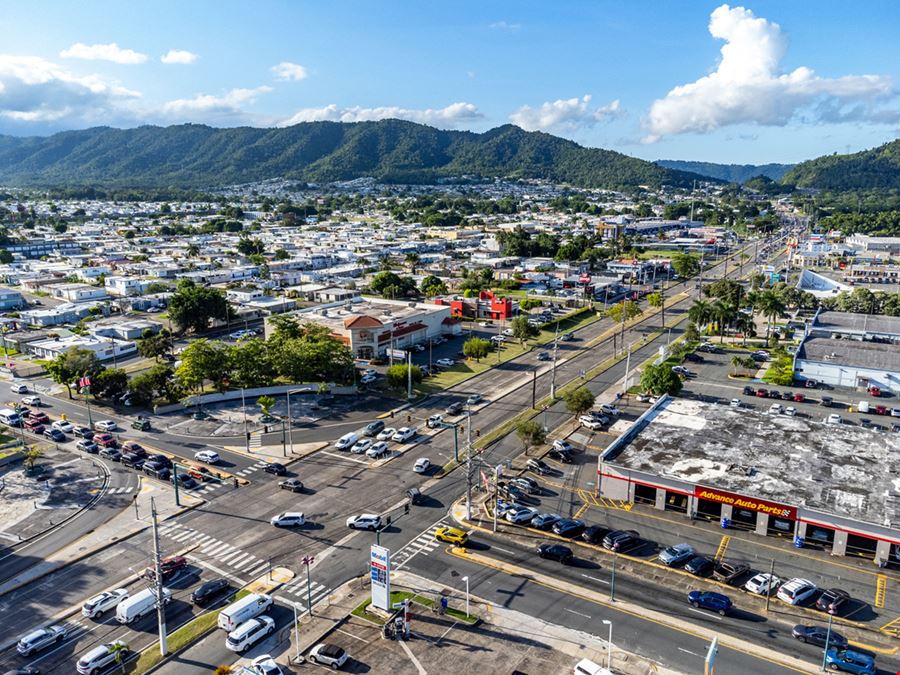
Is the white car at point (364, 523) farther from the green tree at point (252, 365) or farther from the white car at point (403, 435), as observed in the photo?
the green tree at point (252, 365)

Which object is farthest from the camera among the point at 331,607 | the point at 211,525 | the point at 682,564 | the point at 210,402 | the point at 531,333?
the point at 531,333

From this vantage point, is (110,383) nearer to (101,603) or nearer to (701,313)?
(101,603)

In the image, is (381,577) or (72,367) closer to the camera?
(381,577)

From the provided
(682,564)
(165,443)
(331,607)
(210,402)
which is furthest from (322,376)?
(682,564)

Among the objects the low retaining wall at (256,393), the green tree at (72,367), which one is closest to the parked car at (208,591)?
the low retaining wall at (256,393)

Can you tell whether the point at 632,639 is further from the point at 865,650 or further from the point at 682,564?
the point at 865,650

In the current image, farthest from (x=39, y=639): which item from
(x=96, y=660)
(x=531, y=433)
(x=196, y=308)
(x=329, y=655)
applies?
(x=196, y=308)

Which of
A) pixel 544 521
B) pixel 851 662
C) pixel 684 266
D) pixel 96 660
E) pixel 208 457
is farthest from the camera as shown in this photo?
pixel 684 266
